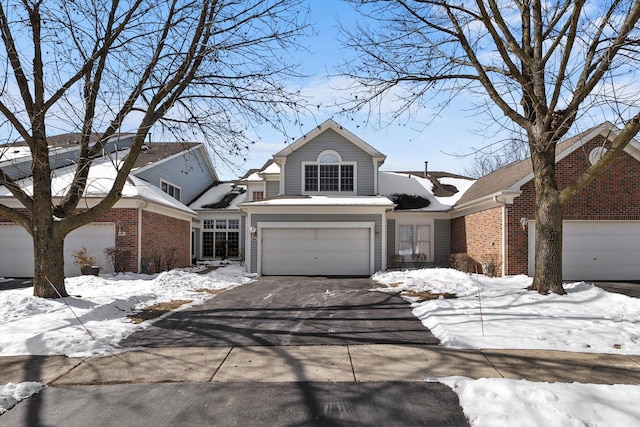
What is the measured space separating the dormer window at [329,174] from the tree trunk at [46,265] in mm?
11439

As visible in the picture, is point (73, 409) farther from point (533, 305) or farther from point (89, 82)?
point (533, 305)

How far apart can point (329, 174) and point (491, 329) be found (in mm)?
13152

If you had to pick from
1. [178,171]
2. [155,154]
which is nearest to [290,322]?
[155,154]

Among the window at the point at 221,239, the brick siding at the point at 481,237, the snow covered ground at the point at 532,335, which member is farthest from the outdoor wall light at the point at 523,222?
the window at the point at 221,239

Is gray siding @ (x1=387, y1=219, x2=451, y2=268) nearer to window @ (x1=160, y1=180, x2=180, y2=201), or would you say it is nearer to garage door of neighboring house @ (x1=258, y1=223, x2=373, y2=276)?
garage door of neighboring house @ (x1=258, y1=223, x2=373, y2=276)

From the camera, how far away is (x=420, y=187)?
72.0 feet

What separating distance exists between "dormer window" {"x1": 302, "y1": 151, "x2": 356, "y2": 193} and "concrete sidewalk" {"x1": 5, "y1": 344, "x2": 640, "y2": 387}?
1348 centimetres

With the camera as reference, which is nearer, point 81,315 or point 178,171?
point 81,315

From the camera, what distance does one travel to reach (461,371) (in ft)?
16.5

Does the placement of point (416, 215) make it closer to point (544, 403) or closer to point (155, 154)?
point (155, 154)

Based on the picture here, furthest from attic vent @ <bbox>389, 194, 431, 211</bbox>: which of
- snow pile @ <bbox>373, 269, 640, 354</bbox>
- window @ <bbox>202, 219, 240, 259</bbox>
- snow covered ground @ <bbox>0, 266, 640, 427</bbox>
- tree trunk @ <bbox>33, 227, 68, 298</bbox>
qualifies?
tree trunk @ <bbox>33, 227, 68, 298</bbox>

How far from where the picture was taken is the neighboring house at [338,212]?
17031 millimetres

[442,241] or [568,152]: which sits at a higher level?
[568,152]

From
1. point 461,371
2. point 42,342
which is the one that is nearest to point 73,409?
point 42,342
